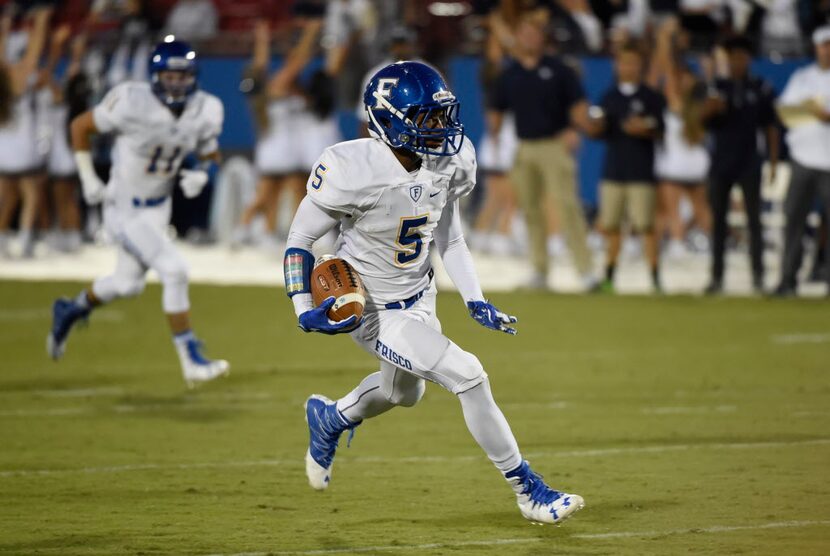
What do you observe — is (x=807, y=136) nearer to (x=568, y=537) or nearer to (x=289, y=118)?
(x=289, y=118)

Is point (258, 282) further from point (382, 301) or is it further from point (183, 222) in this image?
point (382, 301)

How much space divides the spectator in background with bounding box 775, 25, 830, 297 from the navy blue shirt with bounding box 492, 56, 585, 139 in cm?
199

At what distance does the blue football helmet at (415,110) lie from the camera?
6.00 meters

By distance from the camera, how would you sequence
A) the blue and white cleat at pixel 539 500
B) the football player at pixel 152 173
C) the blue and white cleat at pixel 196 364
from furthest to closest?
the football player at pixel 152 173
the blue and white cleat at pixel 196 364
the blue and white cleat at pixel 539 500

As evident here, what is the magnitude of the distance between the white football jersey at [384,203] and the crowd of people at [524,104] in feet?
26.5

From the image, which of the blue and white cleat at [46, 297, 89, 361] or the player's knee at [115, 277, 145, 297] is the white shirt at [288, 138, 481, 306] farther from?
the blue and white cleat at [46, 297, 89, 361]

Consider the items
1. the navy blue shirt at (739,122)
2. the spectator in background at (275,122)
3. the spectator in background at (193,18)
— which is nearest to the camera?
the navy blue shirt at (739,122)

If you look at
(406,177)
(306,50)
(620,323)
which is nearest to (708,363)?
(620,323)

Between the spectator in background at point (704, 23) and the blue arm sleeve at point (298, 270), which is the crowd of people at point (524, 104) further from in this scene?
the blue arm sleeve at point (298, 270)

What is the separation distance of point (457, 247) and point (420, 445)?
6.03ft

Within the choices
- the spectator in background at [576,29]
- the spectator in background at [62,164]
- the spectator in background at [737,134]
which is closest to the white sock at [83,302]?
the spectator in background at [737,134]

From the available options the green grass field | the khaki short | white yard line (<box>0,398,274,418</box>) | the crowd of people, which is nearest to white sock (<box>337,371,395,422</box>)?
the green grass field

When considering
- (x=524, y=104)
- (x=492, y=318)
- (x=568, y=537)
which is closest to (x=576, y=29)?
(x=524, y=104)

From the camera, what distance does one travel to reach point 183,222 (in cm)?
2005
